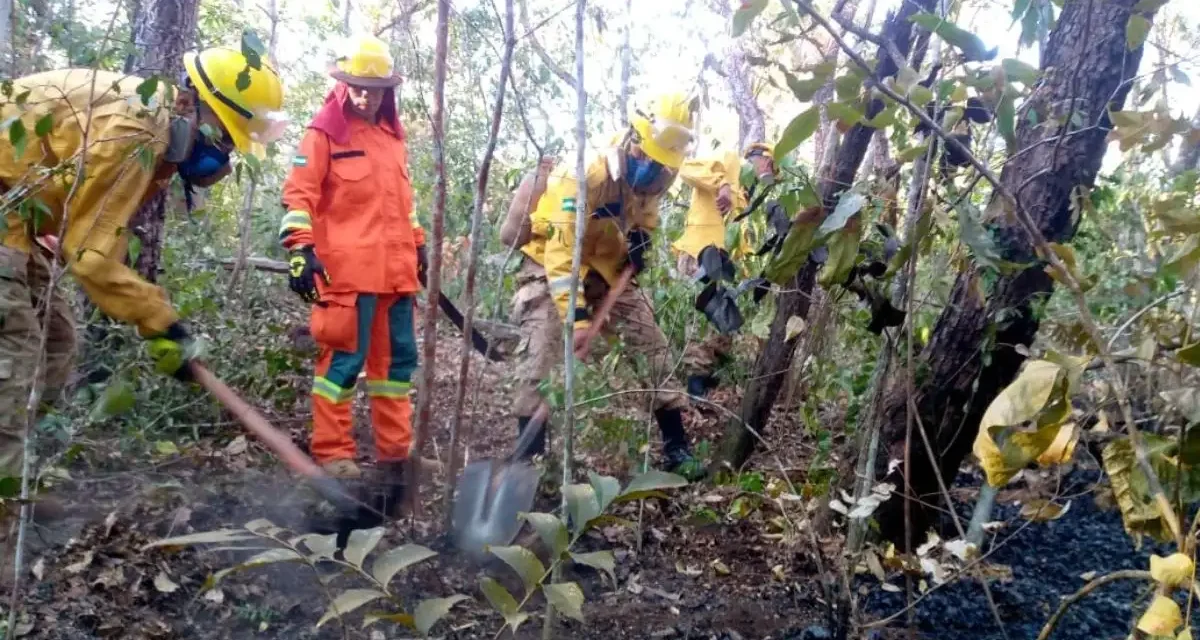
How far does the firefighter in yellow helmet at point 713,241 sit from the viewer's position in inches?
133

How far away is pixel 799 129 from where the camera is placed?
139cm

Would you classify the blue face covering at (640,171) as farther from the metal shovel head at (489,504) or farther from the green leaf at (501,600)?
the green leaf at (501,600)

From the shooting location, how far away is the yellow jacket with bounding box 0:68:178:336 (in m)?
2.56

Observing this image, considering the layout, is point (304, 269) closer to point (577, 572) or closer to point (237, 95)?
point (237, 95)

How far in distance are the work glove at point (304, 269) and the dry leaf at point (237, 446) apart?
0.79 m

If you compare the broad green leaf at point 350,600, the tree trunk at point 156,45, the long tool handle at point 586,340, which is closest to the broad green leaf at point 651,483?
the broad green leaf at point 350,600

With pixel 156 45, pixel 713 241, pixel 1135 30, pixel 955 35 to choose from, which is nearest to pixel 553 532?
pixel 955 35

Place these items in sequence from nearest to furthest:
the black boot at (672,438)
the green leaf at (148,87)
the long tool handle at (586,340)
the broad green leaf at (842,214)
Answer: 1. the broad green leaf at (842,214)
2. the green leaf at (148,87)
3. the long tool handle at (586,340)
4. the black boot at (672,438)

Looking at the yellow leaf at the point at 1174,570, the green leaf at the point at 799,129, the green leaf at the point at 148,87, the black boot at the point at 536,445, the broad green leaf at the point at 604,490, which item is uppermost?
the green leaf at the point at 148,87

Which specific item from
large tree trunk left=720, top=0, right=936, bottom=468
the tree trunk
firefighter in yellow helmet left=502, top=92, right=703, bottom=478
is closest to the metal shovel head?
firefighter in yellow helmet left=502, top=92, right=703, bottom=478

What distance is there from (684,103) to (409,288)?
54.9 inches

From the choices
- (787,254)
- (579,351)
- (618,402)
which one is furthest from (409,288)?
(787,254)

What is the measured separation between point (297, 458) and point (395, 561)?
1746mm

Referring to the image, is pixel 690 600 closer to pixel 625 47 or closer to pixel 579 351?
pixel 579 351
